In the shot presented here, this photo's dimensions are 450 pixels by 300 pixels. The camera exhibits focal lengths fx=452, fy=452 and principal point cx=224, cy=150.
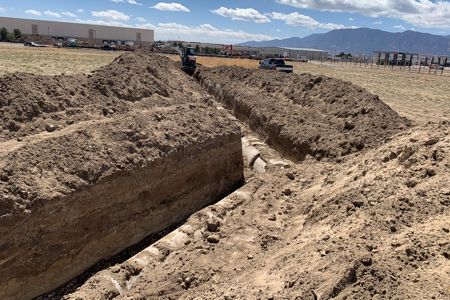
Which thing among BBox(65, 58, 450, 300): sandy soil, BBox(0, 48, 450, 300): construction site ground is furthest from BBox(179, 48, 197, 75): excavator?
BBox(65, 58, 450, 300): sandy soil

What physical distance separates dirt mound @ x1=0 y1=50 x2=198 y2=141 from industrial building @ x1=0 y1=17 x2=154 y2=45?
104m

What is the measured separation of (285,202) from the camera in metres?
9.67

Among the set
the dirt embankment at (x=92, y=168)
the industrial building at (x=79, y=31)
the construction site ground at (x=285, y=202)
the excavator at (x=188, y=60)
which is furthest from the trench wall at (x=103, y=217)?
the industrial building at (x=79, y=31)

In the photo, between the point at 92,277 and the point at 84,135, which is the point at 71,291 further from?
the point at 84,135

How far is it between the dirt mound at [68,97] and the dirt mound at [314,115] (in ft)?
12.7

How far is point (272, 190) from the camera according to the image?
10328mm

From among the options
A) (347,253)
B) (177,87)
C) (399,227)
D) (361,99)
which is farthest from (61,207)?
(361,99)

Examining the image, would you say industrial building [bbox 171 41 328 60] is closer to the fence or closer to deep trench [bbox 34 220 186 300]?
the fence

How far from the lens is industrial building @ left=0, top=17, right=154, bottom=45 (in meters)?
112

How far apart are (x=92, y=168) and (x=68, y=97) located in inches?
104

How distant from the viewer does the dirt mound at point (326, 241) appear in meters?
4.95

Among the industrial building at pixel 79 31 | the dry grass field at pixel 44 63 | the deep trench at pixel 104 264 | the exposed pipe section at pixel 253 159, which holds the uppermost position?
the industrial building at pixel 79 31

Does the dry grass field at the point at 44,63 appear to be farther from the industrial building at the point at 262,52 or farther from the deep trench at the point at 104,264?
the industrial building at the point at 262,52

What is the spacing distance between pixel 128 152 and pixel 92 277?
9.11 feet
